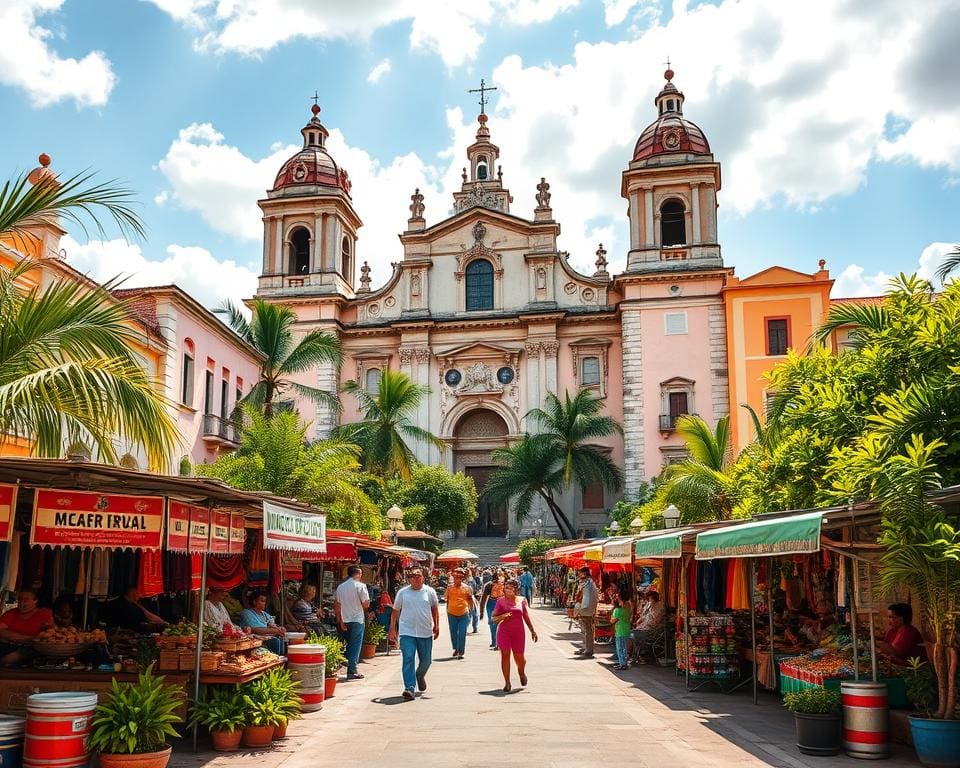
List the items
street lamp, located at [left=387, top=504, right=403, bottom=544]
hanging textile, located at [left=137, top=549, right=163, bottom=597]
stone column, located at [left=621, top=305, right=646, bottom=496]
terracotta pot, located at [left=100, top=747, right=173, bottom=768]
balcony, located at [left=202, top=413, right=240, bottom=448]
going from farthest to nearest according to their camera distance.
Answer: stone column, located at [left=621, top=305, right=646, bottom=496] → street lamp, located at [left=387, top=504, right=403, bottom=544] → balcony, located at [left=202, top=413, right=240, bottom=448] → hanging textile, located at [left=137, top=549, right=163, bottom=597] → terracotta pot, located at [left=100, top=747, right=173, bottom=768]

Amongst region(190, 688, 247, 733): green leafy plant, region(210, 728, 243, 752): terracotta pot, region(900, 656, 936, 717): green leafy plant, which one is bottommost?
region(210, 728, 243, 752): terracotta pot

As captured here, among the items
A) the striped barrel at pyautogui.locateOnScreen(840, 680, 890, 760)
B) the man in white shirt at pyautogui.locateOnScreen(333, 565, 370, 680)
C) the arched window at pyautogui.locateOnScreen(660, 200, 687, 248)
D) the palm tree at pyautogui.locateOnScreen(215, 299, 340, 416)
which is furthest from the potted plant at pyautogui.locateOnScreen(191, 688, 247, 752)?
the arched window at pyautogui.locateOnScreen(660, 200, 687, 248)

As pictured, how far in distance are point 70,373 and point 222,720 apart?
136 inches

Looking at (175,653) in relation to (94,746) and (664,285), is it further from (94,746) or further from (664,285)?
(664,285)

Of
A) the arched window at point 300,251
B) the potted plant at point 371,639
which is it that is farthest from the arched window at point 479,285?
the potted plant at point 371,639

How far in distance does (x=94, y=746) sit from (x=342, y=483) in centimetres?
1445

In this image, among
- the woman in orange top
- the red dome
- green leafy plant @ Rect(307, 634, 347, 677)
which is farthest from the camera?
the red dome

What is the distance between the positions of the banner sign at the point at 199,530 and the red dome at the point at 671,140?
38.0m

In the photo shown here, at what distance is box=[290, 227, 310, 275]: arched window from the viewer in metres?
46.9

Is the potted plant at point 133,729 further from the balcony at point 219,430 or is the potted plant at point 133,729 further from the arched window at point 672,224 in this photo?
the arched window at point 672,224

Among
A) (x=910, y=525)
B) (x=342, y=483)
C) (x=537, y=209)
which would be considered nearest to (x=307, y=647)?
(x=910, y=525)

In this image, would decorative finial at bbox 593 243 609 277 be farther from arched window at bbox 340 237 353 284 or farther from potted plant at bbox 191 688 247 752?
potted plant at bbox 191 688 247 752

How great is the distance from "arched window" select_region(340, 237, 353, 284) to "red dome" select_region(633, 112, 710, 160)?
15.1m

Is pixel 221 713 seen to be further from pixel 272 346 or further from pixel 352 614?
pixel 272 346
